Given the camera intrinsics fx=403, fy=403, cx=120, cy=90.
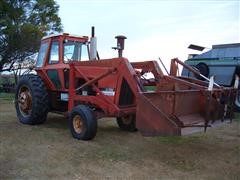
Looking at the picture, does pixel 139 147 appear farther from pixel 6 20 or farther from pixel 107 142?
pixel 6 20

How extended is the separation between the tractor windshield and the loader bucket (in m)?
3.11

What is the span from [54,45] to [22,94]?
4.39ft

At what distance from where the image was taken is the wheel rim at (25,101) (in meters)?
8.87

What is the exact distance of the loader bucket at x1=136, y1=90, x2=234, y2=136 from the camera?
579cm

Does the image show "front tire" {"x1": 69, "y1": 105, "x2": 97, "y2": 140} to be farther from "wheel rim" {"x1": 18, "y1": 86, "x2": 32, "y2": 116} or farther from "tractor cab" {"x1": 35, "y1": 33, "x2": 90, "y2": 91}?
"wheel rim" {"x1": 18, "y1": 86, "x2": 32, "y2": 116}

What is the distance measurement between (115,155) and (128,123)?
7.20 ft

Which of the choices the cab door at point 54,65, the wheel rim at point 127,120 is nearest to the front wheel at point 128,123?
the wheel rim at point 127,120

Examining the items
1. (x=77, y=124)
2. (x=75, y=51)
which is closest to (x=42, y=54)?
(x=75, y=51)

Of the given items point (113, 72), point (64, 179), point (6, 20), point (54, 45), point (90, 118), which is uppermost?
point (6, 20)

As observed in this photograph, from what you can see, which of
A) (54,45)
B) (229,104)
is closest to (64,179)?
(229,104)

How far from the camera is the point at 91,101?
761 cm

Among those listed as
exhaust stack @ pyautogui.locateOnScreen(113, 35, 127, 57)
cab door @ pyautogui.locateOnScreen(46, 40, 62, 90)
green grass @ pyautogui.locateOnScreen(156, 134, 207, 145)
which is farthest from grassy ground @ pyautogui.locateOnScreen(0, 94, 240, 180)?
exhaust stack @ pyautogui.locateOnScreen(113, 35, 127, 57)

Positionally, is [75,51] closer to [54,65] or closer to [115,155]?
[54,65]

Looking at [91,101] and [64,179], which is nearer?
[64,179]
